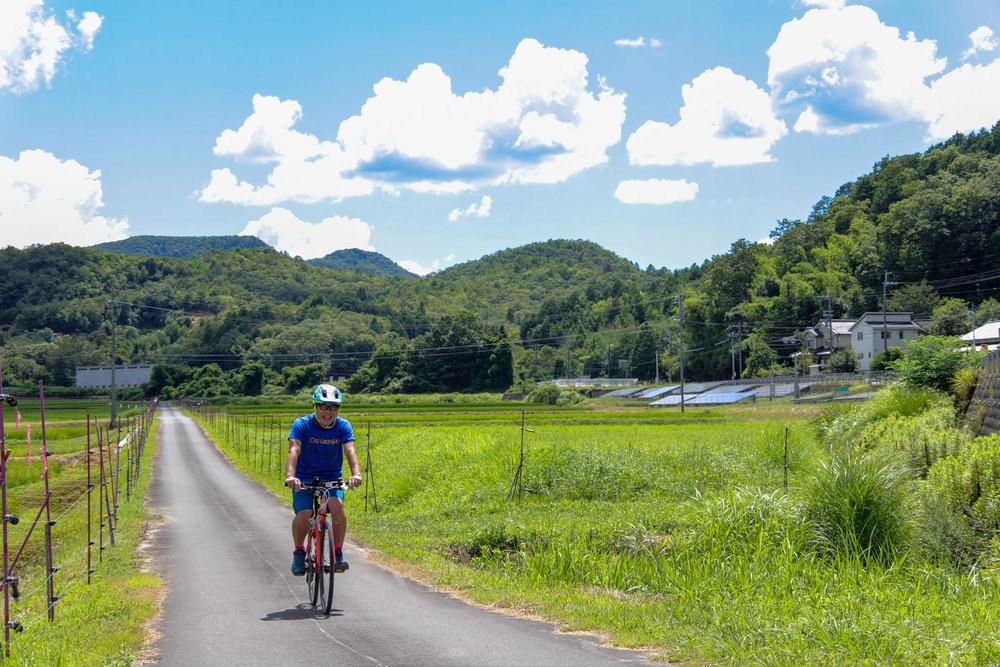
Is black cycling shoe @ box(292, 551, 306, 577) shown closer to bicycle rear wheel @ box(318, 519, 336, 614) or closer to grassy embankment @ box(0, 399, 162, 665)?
bicycle rear wheel @ box(318, 519, 336, 614)

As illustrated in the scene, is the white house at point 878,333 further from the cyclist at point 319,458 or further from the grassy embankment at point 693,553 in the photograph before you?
the cyclist at point 319,458

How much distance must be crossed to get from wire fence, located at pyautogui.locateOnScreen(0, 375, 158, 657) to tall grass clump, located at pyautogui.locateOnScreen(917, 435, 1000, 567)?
1063 cm

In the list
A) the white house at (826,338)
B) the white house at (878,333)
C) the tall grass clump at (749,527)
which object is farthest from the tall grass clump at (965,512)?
the white house at (826,338)

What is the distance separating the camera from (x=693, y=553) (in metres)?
12.0

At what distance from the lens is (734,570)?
34.8ft

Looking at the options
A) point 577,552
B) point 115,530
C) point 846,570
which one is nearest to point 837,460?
point 846,570

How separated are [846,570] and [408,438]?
2338 cm

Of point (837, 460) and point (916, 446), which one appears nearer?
point (837, 460)

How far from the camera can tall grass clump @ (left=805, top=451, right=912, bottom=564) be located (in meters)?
11.7

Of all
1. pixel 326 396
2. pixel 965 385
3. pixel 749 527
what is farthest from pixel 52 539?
pixel 965 385

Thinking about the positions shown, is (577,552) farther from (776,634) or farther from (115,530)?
(115,530)

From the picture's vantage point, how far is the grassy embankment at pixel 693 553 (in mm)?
7281

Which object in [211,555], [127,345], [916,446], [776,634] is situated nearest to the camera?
[776,634]

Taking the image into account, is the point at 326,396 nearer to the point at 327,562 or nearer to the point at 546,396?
the point at 327,562
